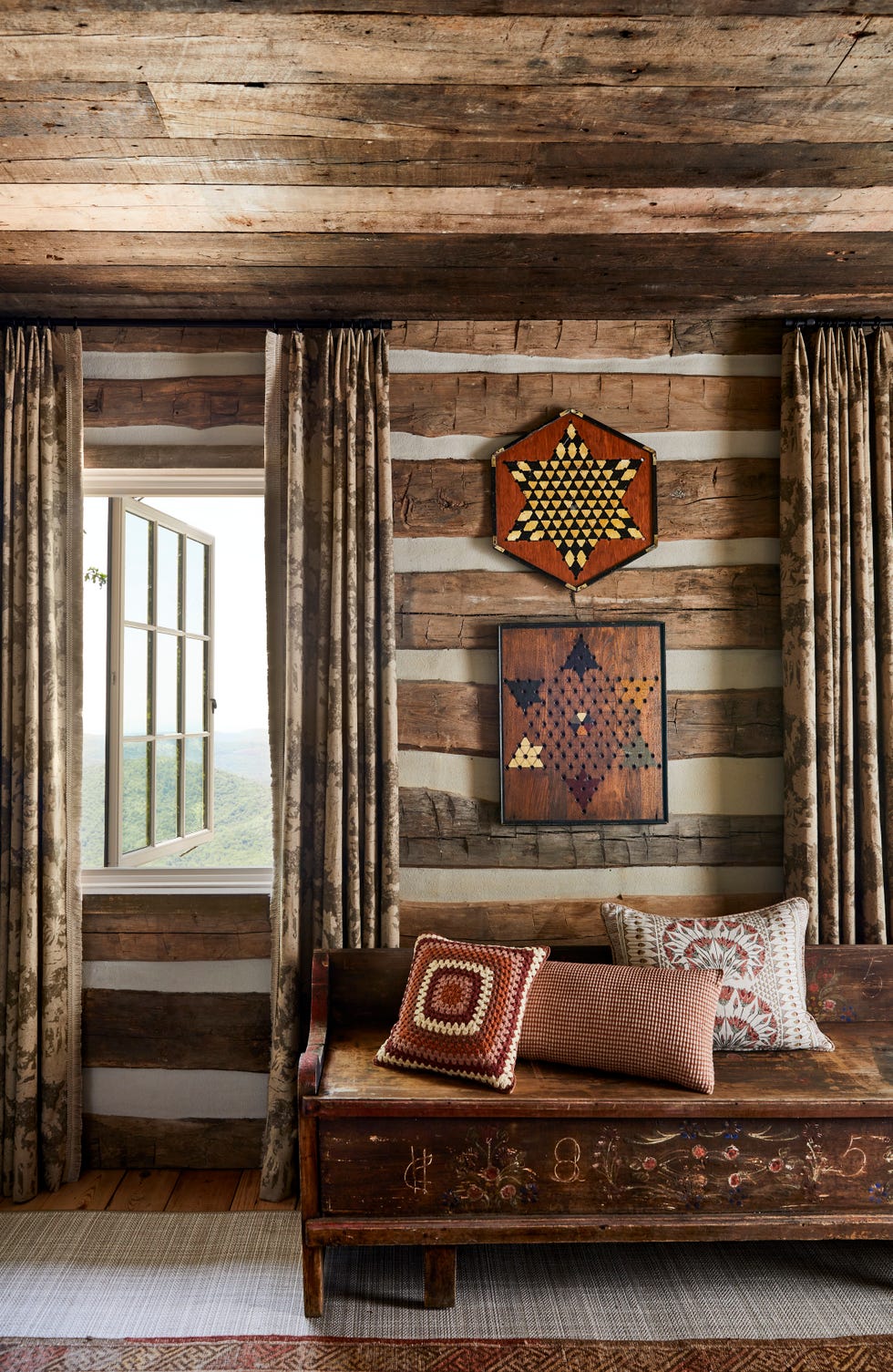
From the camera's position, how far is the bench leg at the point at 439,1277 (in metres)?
2.17

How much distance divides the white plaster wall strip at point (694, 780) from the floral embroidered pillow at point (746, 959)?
0.40 meters

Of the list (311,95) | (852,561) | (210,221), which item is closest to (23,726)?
(210,221)

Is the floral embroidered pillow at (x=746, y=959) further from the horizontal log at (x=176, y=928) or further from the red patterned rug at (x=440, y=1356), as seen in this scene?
the horizontal log at (x=176, y=928)

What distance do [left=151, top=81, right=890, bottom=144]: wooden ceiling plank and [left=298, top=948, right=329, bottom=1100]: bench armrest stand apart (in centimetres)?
209

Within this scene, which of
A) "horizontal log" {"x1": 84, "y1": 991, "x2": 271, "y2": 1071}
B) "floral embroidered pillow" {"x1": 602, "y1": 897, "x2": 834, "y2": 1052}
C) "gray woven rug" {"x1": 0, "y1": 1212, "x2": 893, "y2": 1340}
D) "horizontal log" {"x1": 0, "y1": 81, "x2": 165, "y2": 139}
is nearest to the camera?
"horizontal log" {"x1": 0, "y1": 81, "x2": 165, "y2": 139}

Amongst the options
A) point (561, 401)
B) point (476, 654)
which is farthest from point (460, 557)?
point (561, 401)

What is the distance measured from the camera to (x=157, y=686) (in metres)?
3.09

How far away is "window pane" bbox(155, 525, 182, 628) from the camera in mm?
3131

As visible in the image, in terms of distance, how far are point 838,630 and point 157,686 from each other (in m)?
2.22

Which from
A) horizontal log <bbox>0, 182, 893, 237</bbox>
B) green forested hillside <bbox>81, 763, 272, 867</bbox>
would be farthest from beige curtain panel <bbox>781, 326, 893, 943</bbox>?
green forested hillside <bbox>81, 763, 272, 867</bbox>

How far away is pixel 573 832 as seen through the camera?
2885 mm

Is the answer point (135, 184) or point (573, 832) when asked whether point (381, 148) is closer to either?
point (135, 184)

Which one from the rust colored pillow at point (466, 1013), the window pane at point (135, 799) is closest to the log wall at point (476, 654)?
the window pane at point (135, 799)

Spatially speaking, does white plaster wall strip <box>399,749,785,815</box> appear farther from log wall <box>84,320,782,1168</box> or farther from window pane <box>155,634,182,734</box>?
window pane <box>155,634,182,734</box>
